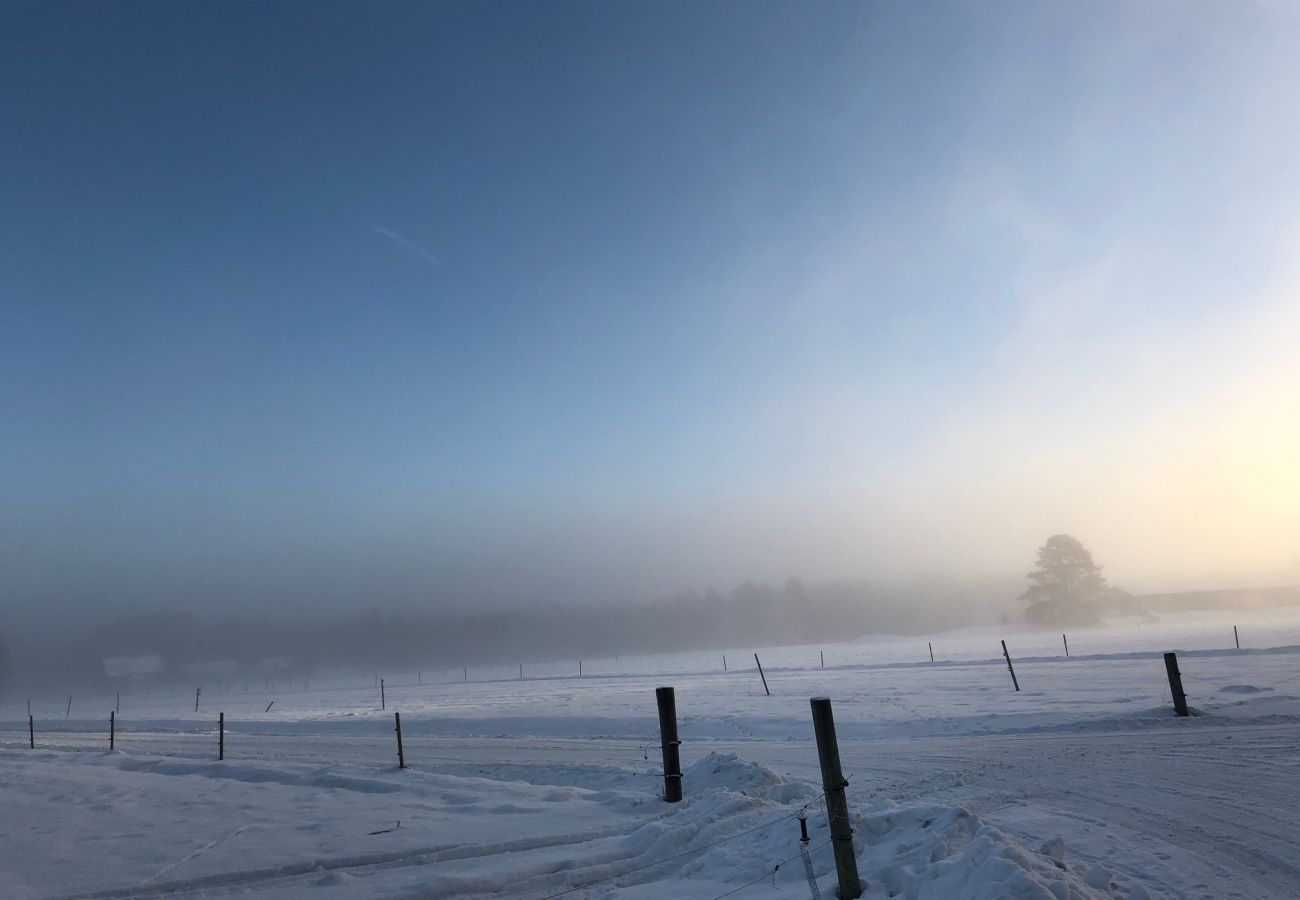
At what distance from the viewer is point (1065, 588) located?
251 ft

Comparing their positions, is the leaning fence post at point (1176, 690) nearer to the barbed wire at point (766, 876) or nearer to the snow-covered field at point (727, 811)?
the snow-covered field at point (727, 811)

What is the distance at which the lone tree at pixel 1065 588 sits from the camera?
76.1 m

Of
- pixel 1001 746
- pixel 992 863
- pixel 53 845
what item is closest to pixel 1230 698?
pixel 1001 746

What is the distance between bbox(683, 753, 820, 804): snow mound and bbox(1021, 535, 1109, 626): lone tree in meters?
78.1

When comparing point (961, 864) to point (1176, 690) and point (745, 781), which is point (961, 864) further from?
point (1176, 690)

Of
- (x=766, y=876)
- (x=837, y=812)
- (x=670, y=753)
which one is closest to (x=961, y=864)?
(x=837, y=812)

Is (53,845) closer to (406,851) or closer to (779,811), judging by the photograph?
(406,851)

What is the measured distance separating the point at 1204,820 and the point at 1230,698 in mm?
12186

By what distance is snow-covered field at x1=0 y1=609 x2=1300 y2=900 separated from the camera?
645cm

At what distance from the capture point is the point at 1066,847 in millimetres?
6934

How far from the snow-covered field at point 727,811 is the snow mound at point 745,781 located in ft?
0.15

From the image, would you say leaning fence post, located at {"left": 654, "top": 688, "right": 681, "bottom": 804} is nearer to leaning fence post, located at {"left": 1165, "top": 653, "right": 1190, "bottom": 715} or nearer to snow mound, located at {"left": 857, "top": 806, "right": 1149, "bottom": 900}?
snow mound, located at {"left": 857, "top": 806, "right": 1149, "bottom": 900}

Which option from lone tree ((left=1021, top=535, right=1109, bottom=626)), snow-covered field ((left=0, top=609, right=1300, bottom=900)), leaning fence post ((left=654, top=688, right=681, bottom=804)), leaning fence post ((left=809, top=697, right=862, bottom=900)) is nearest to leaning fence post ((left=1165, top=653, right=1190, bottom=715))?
snow-covered field ((left=0, top=609, right=1300, bottom=900))

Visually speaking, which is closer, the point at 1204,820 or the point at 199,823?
the point at 1204,820
